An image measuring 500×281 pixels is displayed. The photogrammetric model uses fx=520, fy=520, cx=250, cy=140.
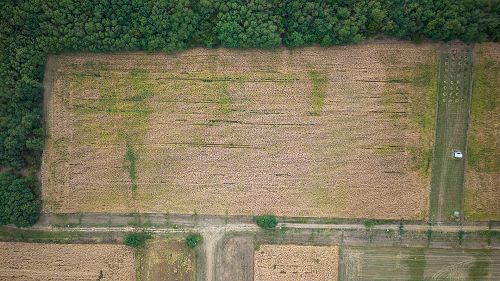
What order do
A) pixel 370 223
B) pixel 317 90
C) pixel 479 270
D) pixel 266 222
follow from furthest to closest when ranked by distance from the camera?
pixel 317 90 → pixel 370 223 → pixel 266 222 → pixel 479 270

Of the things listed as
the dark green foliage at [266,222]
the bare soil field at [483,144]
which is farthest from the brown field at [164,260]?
the bare soil field at [483,144]

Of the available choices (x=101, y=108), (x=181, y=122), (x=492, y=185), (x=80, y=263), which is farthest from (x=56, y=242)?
(x=492, y=185)

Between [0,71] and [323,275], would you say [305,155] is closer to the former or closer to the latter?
[323,275]

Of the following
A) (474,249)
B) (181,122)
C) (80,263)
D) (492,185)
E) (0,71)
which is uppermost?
(0,71)

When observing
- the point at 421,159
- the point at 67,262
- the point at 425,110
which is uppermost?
the point at 425,110

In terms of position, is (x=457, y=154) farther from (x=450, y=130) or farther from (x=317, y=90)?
(x=317, y=90)

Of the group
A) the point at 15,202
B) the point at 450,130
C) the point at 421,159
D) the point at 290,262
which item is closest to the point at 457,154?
the point at 450,130
